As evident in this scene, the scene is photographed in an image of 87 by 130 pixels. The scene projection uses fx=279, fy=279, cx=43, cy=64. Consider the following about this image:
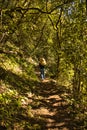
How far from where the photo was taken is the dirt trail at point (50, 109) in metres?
13.3

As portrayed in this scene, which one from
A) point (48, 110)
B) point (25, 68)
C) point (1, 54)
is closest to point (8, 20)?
point (1, 54)

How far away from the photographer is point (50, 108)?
15.6 metres

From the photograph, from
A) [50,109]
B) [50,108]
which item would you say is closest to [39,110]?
[50,109]

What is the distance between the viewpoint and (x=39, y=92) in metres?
18.2

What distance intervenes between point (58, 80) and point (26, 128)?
481 inches

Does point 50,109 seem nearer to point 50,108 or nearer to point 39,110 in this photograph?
point 50,108

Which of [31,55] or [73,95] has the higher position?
[31,55]

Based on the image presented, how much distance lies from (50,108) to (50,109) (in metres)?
0.16

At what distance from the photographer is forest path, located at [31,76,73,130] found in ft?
43.8

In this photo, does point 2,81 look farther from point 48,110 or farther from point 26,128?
point 26,128

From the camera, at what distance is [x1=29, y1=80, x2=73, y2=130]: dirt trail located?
13.3 metres

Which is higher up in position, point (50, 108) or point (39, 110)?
point (39, 110)

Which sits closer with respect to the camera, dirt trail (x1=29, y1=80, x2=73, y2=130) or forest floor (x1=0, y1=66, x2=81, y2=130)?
forest floor (x1=0, y1=66, x2=81, y2=130)

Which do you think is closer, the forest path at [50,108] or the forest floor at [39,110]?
the forest floor at [39,110]
